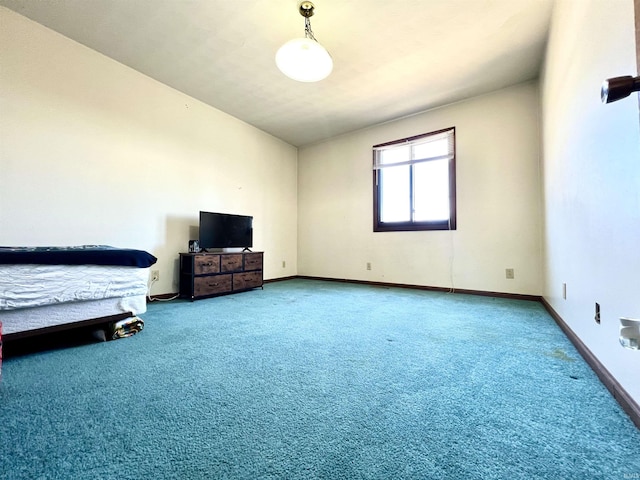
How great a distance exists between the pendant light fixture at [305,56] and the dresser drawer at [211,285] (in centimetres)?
237

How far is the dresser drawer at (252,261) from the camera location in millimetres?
3672

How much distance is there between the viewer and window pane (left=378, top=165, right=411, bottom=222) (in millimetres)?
4004

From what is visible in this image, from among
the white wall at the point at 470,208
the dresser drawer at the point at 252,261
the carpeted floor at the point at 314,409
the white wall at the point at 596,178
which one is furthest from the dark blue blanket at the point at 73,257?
the white wall at the point at 470,208

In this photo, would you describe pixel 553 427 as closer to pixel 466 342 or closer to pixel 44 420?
pixel 466 342

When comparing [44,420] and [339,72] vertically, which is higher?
[339,72]

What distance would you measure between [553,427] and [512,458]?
27cm

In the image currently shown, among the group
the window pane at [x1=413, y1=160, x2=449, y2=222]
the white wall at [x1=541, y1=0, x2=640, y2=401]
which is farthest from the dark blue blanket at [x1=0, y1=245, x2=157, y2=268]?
the window pane at [x1=413, y1=160, x2=449, y2=222]

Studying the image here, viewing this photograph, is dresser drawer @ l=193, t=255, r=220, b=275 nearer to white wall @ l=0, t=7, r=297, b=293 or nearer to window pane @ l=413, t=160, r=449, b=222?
white wall @ l=0, t=7, r=297, b=293

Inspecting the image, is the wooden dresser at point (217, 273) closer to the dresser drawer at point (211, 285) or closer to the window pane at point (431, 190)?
the dresser drawer at point (211, 285)

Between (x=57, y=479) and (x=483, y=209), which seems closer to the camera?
(x=57, y=479)

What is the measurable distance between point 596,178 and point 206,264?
3.35 meters

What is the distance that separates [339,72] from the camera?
9.62 ft

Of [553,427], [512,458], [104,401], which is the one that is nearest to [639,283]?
[553,427]

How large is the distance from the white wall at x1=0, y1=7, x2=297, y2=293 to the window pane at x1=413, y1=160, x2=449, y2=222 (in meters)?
2.66
